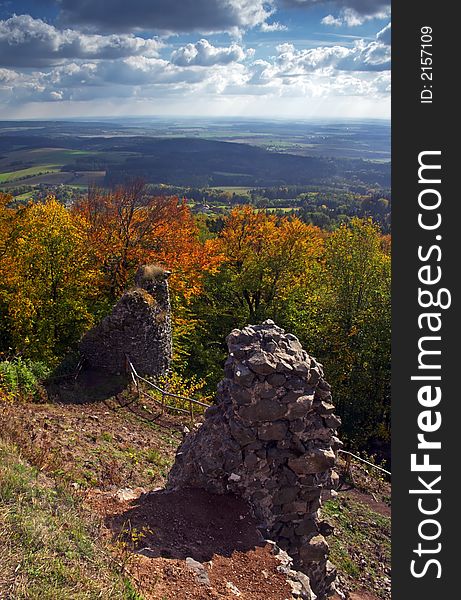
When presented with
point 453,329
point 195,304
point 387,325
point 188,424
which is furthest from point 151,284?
point 453,329

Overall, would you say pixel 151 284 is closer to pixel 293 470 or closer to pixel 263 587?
pixel 293 470

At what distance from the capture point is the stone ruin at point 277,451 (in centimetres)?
850

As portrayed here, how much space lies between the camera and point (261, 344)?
29.5ft

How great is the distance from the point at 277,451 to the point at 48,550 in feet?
14.2

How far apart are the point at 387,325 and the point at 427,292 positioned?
15.5 meters

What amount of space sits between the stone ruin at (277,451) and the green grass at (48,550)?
103 inches

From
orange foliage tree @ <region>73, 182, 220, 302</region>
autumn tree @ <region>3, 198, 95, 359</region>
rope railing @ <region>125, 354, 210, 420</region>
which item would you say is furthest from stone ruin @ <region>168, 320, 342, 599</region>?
orange foliage tree @ <region>73, 182, 220, 302</region>

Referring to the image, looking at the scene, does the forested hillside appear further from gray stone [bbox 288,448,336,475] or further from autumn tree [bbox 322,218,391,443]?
gray stone [bbox 288,448,336,475]

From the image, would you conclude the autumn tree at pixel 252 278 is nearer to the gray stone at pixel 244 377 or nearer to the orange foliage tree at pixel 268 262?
the orange foliage tree at pixel 268 262

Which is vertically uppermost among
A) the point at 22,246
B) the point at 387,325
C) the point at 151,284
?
the point at 22,246

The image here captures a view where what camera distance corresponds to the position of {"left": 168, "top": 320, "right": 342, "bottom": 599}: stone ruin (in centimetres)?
850

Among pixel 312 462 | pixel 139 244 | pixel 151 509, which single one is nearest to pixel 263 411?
pixel 312 462

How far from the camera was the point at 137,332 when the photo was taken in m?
17.4

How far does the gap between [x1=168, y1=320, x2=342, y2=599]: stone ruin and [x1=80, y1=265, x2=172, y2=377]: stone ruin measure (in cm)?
887
